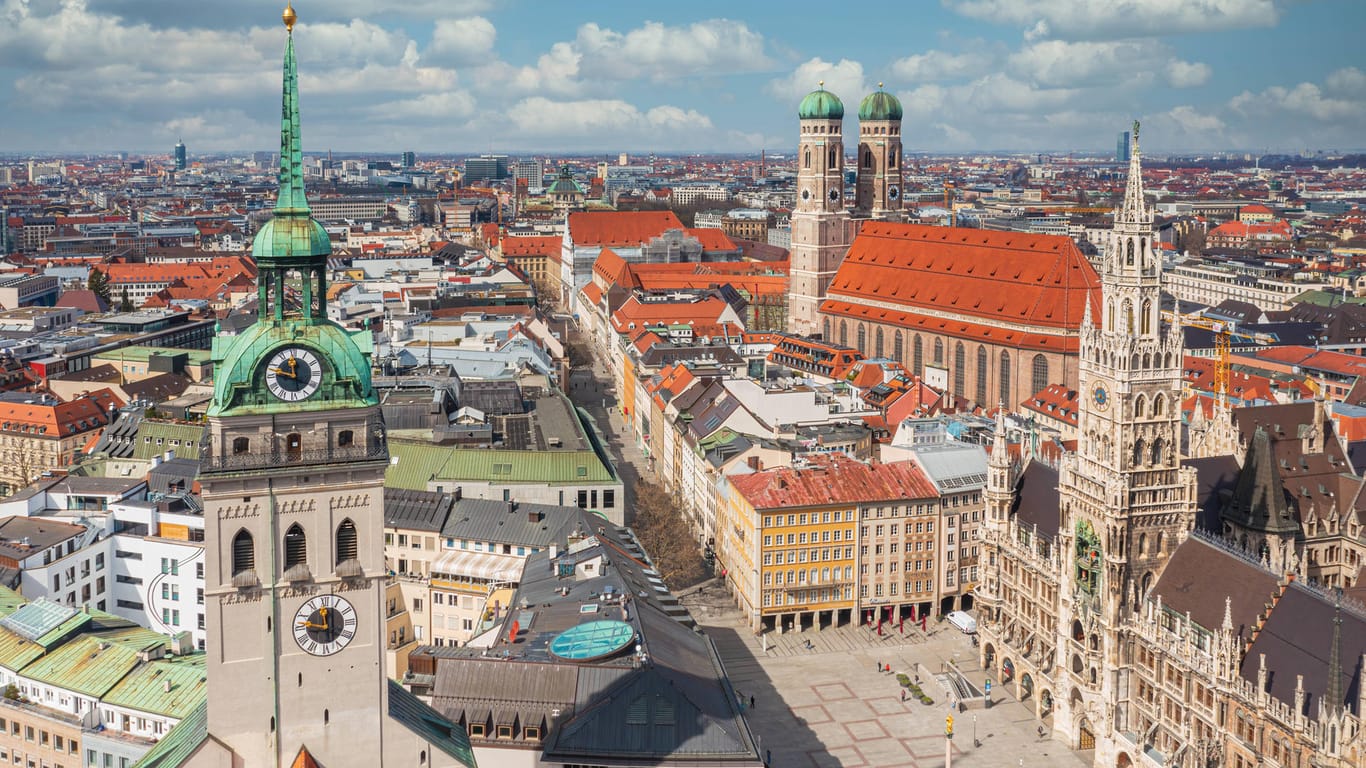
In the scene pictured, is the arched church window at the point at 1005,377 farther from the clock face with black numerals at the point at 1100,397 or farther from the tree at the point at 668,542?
the clock face with black numerals at the point at 1100,397

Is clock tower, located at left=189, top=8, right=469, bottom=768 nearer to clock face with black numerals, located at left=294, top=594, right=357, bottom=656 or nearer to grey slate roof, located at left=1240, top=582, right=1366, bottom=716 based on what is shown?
clock face with black numerals, located at left=294, top=594, right=357, bottom=656

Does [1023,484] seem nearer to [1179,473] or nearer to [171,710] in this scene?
[1179,473]

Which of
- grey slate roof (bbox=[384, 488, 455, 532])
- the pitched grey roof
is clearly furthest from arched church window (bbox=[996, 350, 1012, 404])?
the pitched grey roof

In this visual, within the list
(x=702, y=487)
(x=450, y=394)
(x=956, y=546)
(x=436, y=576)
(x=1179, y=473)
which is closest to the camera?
(x=1179, y=473)

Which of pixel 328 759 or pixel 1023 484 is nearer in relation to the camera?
pixel 328 759

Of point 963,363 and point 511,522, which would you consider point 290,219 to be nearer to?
point 511,522

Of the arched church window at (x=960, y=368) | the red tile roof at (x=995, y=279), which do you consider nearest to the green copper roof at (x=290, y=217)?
the red tile roof at (x=995, y=279)

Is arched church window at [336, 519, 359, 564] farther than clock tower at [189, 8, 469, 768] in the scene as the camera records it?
Yes

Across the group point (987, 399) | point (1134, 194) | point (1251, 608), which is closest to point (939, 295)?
point (987, 399)
